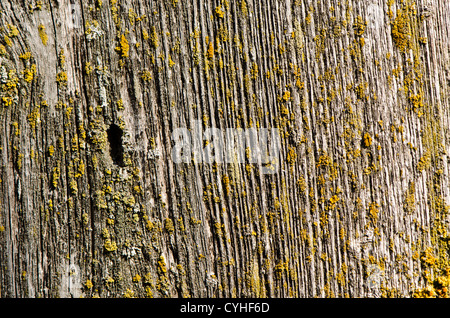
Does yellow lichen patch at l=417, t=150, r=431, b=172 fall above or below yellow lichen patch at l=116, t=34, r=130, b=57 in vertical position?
below

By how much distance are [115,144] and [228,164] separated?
0.41 m

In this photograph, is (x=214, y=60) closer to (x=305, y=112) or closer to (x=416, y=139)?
(x=305, y=112)

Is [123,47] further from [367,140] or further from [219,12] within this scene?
[367,140]

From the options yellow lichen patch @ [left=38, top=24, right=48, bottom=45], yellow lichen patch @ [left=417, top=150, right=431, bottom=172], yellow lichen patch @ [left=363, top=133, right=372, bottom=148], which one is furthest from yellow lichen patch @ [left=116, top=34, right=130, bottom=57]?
yellow lichen patch @ [left=417, top=150, right=431, bottom=172]

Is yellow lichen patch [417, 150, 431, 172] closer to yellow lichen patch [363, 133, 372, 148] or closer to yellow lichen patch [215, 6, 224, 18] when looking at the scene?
yellow lichen patch [363, 133, 372, 148]

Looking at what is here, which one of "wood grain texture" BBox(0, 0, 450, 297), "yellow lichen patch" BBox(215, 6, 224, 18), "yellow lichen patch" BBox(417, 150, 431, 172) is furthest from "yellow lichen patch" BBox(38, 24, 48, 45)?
"yellow lichen patch" BBox(417, 150, 431, 172)

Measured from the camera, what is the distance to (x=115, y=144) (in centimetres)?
120

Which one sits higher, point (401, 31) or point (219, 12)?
point (219, 12)

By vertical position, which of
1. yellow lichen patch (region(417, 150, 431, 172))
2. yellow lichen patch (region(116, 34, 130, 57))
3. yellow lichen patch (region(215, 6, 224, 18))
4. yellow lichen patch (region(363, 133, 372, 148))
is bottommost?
yellow lichen patch (region(417, 150, 431, 172))

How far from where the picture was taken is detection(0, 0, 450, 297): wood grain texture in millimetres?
1187

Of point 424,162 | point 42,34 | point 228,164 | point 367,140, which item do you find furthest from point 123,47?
point 424,162

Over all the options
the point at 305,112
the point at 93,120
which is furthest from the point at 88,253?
the point at 305,112

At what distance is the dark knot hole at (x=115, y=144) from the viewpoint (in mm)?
1193

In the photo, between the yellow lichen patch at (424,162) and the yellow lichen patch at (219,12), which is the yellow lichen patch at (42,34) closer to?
the yellow lichen patch at (219,12)
